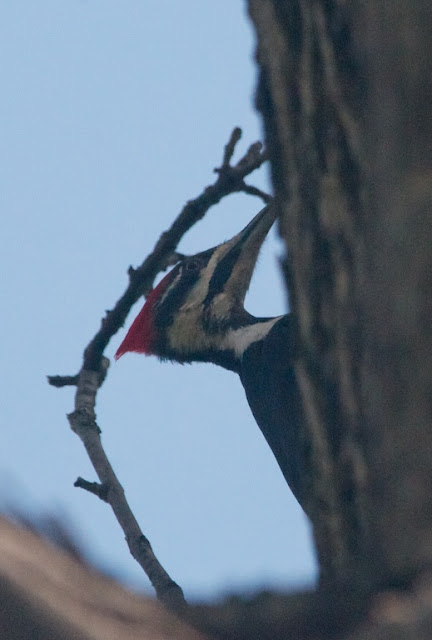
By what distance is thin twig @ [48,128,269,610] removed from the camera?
3.60 metres

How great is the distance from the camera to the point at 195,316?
642 cm

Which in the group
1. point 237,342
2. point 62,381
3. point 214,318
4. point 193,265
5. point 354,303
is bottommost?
point 354,303

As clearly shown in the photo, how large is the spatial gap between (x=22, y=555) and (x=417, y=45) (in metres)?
0.91

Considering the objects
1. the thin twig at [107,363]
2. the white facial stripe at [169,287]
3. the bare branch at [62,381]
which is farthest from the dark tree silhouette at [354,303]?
the white facial stripe at [169,287]

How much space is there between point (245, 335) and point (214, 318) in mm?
299

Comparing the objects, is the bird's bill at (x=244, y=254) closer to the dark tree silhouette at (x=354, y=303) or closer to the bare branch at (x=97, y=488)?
the bare branch at (x=97, y=488)

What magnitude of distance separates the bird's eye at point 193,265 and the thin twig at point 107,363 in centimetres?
192

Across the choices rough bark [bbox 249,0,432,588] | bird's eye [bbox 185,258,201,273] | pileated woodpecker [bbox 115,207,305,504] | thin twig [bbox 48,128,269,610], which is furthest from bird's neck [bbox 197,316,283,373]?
rough bark [bbox 249,0,432,588]

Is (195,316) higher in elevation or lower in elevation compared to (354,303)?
higher

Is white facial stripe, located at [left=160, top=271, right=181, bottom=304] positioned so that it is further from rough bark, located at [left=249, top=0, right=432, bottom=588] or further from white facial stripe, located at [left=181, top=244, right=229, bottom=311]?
rough bark, located at [left=249, top=0, right=432, bottom=588]

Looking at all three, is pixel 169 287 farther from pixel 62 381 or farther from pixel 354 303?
pixel 354 303

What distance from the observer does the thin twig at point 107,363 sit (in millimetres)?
3604

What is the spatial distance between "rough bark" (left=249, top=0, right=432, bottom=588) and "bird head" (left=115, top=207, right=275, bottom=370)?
412 cm

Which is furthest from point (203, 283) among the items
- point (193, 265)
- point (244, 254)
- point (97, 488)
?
point (97, 488)
